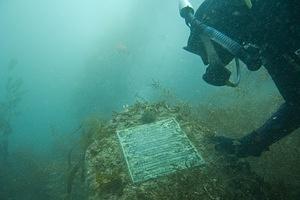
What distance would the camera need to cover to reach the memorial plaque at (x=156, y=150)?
464cm

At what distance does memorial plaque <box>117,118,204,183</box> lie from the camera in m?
4.64

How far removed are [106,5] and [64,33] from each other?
3127 millimetres

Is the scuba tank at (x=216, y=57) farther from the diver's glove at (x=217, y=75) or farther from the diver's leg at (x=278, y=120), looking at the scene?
the diver's leg at (x=278, y=120)

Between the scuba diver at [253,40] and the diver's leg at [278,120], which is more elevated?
the scuba diver at [253,40]

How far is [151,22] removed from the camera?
18.7 metres

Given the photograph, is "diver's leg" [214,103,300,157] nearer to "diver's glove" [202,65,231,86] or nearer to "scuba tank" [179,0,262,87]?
"scuba tank" [179,0,262,87]

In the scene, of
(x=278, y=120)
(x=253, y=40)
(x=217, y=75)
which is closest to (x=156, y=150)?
(x=278, y=120)

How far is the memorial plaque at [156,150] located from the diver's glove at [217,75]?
1.40 metres

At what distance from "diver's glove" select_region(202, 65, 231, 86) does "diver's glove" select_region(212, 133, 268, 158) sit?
1.20m

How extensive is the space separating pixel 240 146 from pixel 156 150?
1.16 m

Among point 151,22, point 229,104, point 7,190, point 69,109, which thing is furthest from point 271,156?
point 151,22

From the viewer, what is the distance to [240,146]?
15.2 feet


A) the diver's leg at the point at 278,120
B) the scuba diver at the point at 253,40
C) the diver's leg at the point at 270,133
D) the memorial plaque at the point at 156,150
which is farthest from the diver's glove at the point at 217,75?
the memorial plaque at the point at 156,150

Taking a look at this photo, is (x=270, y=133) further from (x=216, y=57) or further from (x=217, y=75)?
Result: (x=216, y=57)
